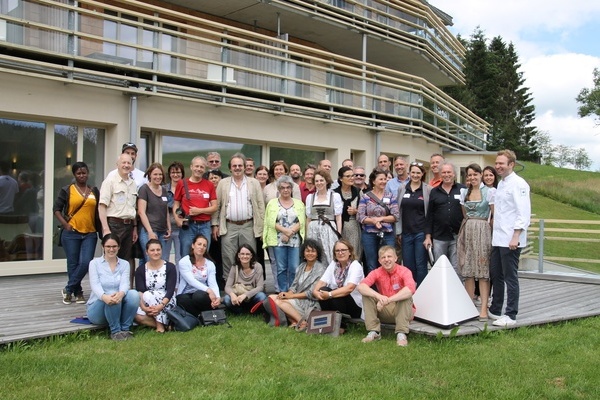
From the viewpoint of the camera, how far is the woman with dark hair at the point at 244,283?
7023mm

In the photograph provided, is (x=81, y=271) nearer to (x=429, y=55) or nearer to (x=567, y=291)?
(x=567, y=291)

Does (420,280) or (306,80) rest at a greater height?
(306,80)

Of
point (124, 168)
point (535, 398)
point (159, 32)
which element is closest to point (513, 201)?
point (535, 398)

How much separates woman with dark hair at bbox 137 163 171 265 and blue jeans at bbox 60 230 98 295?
654mm

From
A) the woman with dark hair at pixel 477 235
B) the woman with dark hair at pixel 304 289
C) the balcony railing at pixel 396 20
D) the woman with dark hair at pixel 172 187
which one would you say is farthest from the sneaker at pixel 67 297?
the balcony railing at pixel 396 20

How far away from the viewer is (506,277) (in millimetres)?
A: 6426

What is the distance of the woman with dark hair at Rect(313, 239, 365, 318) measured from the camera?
6.60 metres

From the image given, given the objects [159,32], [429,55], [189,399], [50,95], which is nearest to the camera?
[189,399]

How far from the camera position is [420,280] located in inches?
287

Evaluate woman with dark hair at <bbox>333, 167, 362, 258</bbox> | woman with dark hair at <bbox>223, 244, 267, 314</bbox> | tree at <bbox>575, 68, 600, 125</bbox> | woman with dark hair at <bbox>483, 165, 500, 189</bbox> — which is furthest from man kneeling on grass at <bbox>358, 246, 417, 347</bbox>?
tree at <bbox>575, 68, 600, 125</bbox>

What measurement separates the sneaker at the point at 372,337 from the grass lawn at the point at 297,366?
0.36ft

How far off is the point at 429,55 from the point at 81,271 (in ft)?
50.1

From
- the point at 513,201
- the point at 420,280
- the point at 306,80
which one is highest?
the point at 306,80

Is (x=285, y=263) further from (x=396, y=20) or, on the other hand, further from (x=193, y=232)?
(x=396, y=20)
